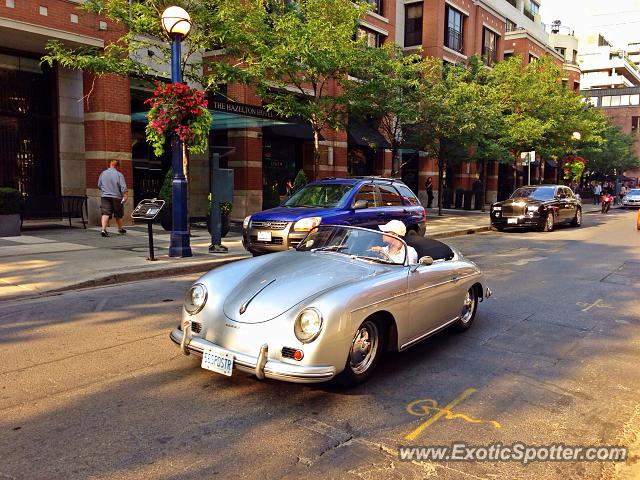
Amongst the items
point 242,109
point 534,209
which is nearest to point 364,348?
point 242,109

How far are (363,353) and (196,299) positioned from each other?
1.51 m

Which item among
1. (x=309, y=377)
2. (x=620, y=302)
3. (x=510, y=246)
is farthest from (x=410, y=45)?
(x=309, y=377)

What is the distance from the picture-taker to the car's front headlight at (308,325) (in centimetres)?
386

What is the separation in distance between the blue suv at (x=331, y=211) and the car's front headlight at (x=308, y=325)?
19.2ft

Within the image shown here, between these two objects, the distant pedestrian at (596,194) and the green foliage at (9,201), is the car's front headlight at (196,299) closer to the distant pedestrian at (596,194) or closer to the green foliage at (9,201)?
→ the green foliage at (9,201)

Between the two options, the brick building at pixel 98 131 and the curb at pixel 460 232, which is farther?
the curb at pixel 460 232

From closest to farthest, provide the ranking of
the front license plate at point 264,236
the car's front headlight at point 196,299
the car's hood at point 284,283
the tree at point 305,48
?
the car's hood at point 284,283, the car's front headlight at point 196,299, the front license plate at point 264,236, the tree at point 305,48

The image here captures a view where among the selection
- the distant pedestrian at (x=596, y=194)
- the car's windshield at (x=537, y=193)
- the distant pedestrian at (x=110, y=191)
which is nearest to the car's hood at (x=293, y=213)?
the distant pedestrian at (x=110, y=191)

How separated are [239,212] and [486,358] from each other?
1749 centimetres

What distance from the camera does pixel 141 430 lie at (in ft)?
11.6

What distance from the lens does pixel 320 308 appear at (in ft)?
12.9

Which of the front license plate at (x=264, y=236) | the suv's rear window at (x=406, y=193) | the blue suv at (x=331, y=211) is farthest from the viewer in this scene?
the suv's rear window at (x=406, y=193)

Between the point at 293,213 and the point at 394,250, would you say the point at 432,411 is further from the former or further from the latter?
the point at 293,213

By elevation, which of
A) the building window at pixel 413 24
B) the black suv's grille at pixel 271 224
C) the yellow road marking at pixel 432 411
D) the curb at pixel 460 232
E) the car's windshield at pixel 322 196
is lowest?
the yellow road marking at pixel 432 411
